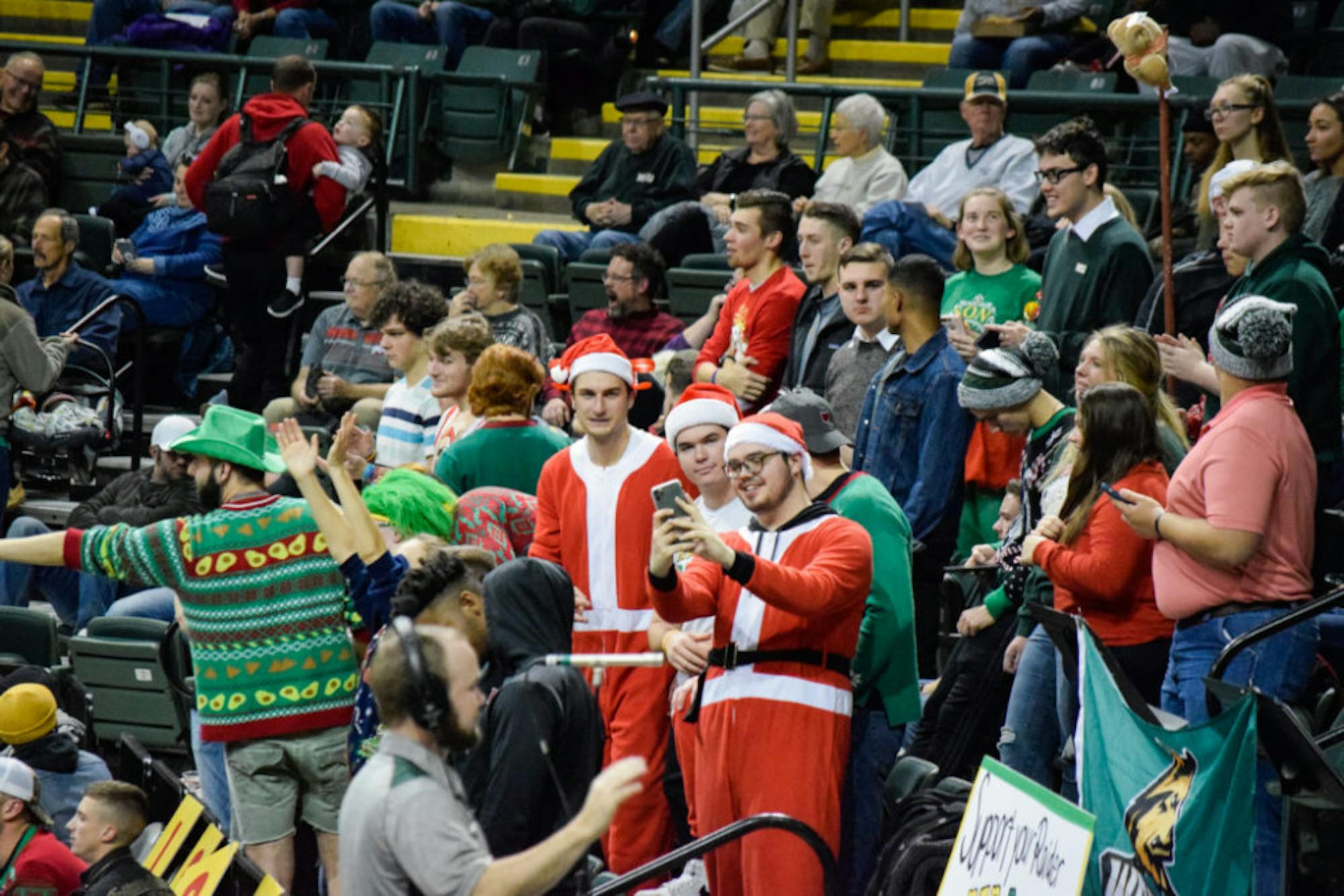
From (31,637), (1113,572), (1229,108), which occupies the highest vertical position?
(1229,108)

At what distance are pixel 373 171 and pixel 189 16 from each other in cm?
257

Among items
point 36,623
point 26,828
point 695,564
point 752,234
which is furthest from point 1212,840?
point 36,623

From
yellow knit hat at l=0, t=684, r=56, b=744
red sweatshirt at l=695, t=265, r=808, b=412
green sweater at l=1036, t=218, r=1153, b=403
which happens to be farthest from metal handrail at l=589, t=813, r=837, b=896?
yellow knit hat at l=0, t=684, r=56, b=744

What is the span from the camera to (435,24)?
13656 millimetres

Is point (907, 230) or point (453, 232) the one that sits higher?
point (907, 230)

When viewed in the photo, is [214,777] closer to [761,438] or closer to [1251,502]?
[761,438]

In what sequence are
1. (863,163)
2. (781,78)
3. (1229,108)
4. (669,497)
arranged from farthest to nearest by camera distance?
(781,78)
(863,163)
(1229,108)
(669,497)

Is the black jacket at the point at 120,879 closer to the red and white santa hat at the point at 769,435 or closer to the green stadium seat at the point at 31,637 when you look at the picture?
the green stadium seat at the point at 31,637

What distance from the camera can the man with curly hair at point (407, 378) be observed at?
26.3ft

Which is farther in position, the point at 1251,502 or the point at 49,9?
the point at 49,9

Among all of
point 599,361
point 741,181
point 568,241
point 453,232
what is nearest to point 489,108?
point 453,232

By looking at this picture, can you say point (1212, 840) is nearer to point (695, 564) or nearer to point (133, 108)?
point (695, 564)

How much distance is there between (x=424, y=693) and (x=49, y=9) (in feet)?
41.0

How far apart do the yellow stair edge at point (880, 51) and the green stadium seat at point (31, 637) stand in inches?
255
